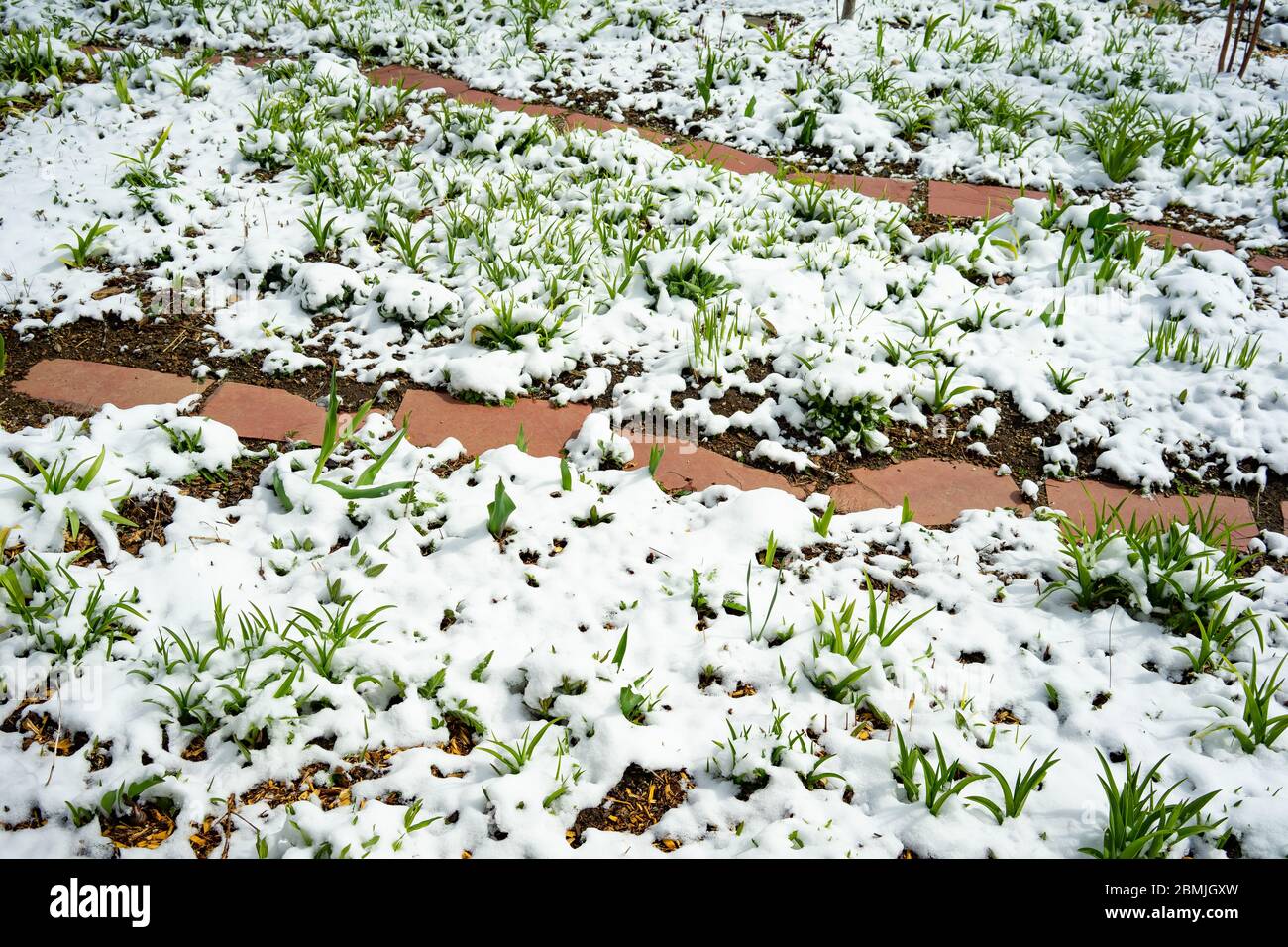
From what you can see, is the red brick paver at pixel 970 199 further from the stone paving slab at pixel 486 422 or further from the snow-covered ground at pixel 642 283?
the stone paving slab at pixel 486 422

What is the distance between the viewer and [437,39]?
5.24 m

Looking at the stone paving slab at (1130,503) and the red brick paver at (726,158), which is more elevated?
the red brick paver at (726,158)

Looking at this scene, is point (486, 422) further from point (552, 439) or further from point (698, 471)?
point (698, 471)

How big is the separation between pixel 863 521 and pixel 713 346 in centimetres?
91

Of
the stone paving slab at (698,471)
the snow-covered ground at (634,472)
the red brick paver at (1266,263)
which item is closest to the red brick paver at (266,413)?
the snow-covered ground at (634,472)

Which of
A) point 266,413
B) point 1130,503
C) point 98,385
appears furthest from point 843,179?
point 98,385

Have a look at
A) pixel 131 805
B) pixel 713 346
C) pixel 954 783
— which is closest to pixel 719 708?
pixel 954 783

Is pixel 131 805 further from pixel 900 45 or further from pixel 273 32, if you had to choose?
pixel 900 45

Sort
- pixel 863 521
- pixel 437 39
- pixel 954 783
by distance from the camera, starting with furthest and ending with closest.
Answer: pixel 437 39
pixel 863 521
pixel 954 783
